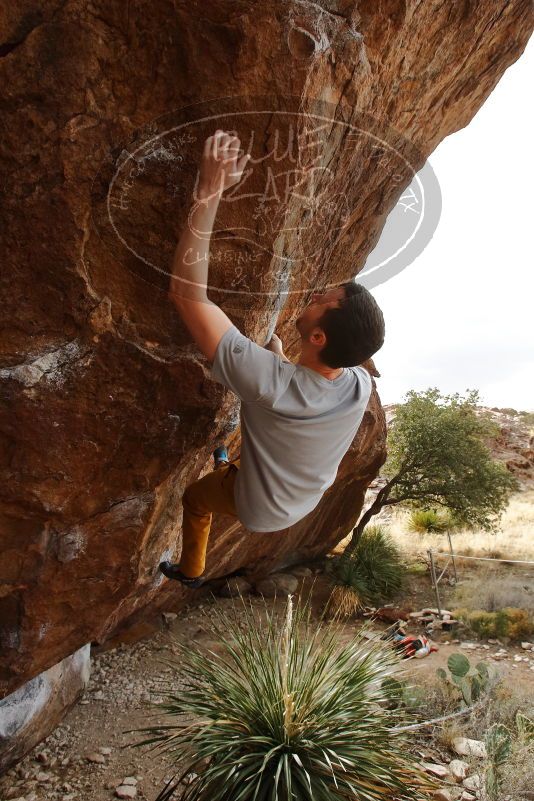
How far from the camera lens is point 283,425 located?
298cm

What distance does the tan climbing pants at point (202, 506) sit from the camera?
11.3 ft

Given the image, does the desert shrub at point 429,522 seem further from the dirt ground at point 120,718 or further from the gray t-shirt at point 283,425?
the gray t-shirt at point 283,425

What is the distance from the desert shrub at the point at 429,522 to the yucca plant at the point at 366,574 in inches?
130

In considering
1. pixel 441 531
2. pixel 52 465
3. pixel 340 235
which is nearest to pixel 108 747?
pixel 52 465

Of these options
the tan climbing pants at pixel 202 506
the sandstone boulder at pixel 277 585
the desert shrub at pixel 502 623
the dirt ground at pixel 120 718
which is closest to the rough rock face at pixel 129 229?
the tan climbing pants at pixel 202 506

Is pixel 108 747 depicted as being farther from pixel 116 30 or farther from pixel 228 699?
pixel 116 30

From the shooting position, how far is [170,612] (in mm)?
11242

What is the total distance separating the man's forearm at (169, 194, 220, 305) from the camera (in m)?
2.73

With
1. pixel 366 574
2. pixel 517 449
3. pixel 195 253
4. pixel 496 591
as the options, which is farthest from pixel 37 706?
pixel 517 449

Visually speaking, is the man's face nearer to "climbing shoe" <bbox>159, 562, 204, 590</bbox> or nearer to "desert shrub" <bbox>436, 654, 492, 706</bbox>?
"climbing shoe" <bbox>159, 562, 204, 590</bbox>

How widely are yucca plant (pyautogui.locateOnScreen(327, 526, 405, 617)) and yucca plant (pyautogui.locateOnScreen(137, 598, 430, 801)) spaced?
6.99 meters

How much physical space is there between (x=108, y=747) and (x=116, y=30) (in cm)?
675

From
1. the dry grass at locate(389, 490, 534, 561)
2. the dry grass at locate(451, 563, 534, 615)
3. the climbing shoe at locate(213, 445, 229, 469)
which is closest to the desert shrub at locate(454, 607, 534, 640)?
the dry grass at locate(451, 563, 534, 615)

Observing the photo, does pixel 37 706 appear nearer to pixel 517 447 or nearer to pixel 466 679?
pixel 466 679
